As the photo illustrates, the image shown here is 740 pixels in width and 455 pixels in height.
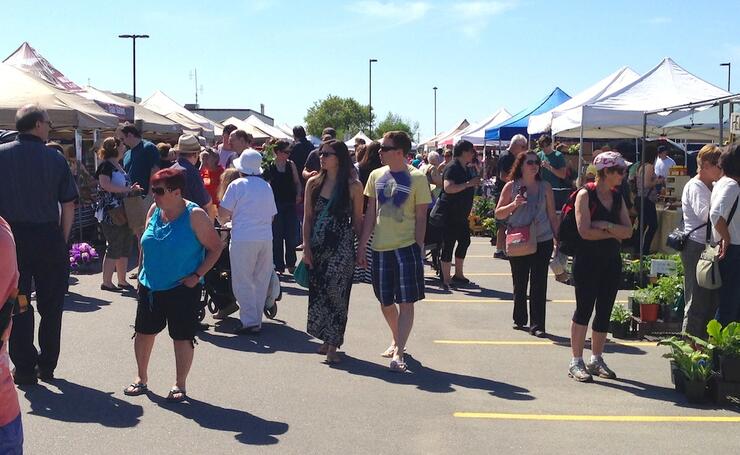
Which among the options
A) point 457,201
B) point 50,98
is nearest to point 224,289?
point 457,201

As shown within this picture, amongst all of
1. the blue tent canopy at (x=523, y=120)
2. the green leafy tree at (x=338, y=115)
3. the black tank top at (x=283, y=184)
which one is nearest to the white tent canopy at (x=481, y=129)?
the blue tent canopy at (x=523, y=120)

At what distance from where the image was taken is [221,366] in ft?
24.3

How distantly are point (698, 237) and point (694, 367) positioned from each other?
1462mm

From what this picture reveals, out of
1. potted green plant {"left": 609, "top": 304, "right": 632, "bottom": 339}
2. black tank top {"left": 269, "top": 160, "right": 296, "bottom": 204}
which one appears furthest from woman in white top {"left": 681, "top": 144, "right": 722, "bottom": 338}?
black tank top {"left": 269, "top": 160, "right": 296, "bottom": 204}

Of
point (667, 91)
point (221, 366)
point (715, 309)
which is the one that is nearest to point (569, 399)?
point (715, 309)

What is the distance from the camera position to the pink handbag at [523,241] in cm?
885

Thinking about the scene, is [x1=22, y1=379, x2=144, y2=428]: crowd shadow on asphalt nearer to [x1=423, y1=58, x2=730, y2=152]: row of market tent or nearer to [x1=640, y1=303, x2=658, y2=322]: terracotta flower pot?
[x1=640, y1=303, x2=658, y2=322]: terracotta flower pot

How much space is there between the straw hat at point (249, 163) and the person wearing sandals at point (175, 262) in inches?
89.4

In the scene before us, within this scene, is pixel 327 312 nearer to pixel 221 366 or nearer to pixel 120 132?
pixel 221 366

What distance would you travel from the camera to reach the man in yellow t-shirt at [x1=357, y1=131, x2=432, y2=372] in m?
7.32

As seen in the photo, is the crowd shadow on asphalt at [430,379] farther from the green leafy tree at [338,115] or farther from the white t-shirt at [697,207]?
the green leafy tree at [338,115]

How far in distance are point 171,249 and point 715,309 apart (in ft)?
14.1

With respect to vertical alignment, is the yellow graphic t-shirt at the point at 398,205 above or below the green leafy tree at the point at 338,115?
below

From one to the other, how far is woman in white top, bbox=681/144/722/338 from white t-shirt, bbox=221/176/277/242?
146 inches
